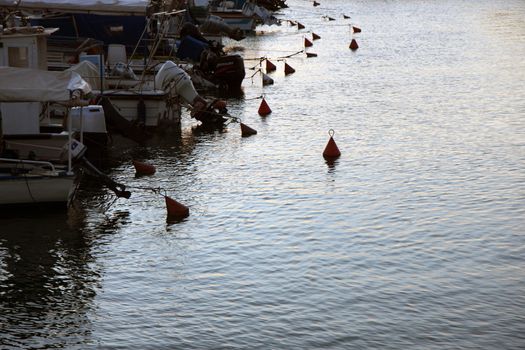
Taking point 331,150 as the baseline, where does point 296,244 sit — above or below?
below

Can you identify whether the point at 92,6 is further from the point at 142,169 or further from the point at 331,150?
the point at 331,150

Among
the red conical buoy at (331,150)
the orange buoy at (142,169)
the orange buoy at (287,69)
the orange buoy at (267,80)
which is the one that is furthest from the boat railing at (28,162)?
the orange buoy at (287,69)

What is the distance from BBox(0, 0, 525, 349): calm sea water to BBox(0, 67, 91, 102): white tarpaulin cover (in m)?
2.98

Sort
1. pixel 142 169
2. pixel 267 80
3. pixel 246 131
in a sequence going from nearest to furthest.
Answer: pixel 142 169 < pixel 246 131 < pixel 267 80

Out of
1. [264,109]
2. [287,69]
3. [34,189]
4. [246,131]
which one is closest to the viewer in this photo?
[34,189]

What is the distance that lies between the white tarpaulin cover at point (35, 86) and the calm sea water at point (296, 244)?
2984mm

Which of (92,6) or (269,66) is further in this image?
(269,66)

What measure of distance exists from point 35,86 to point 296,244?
23.2 ft

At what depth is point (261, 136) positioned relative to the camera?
116 ft

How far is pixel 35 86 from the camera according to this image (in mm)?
23625

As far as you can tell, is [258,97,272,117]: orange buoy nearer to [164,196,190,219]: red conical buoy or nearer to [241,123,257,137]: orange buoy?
[241,123,257,137]: orange buoy

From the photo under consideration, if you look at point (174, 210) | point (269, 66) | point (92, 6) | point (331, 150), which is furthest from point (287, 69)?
point (174, 210)

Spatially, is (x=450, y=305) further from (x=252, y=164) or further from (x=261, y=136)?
(x=261, y=136)

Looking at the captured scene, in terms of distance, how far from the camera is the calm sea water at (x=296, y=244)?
59.8 feet
